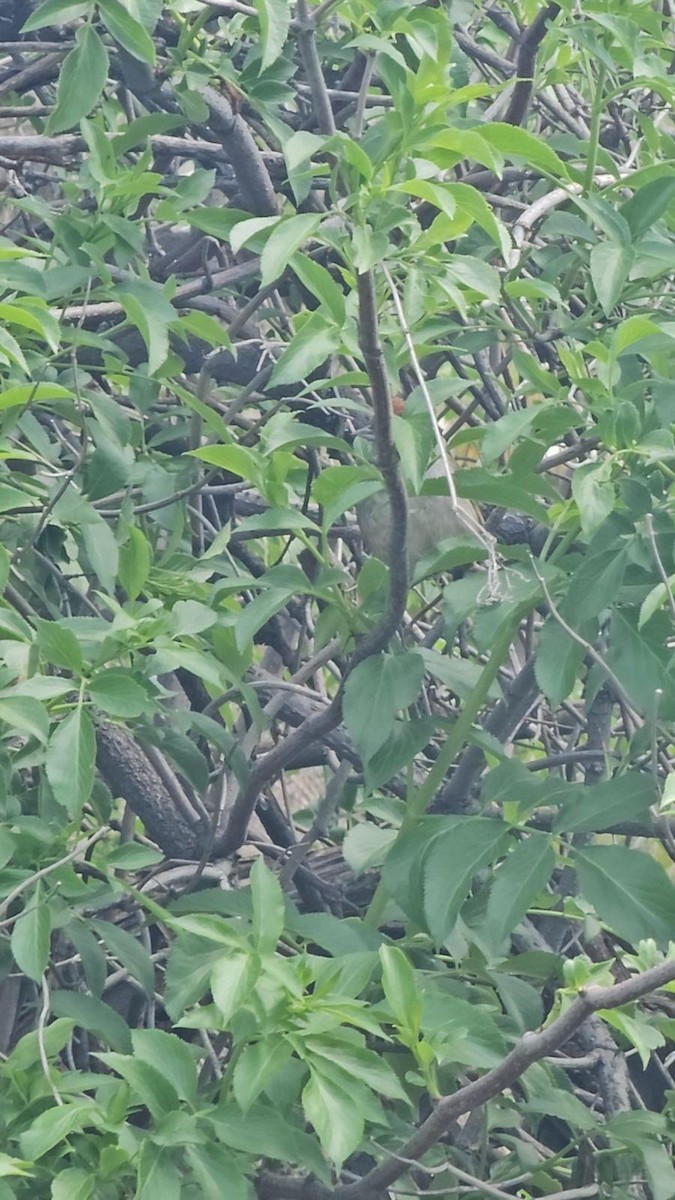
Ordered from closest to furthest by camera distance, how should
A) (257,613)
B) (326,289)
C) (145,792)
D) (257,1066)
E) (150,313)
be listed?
(257,1066)
(326,289)
(257,613)
(150,313)
(145,792)

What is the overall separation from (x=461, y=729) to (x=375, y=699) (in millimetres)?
93

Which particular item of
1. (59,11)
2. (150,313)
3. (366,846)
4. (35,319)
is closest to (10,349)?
(35,319)

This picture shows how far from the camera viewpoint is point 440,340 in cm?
142

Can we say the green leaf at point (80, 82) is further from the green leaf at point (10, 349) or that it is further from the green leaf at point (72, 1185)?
the green leaf at point (72, 1185)

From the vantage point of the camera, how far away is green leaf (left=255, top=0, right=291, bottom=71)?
3.89 feet

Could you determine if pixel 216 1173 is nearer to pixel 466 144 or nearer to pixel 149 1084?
pixel 149 1084

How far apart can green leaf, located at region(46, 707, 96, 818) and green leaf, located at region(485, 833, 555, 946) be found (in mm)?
313

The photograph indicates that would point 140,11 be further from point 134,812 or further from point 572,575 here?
point 134,812

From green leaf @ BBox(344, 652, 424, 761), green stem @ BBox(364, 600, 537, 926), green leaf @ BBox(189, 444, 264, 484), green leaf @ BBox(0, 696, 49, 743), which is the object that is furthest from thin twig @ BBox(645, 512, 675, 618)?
green leaf @ BBox(0, 696, 49, 743)

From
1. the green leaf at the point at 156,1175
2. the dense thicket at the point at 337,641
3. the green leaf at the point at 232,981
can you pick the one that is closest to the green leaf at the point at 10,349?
the dense thicket at the point at 337,641

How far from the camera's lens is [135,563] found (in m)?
1.20

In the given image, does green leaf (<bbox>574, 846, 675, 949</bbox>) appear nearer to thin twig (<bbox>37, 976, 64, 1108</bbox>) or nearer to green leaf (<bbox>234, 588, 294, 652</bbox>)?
green leaf (<bbox>234, 588, 294, 652</bbox>)

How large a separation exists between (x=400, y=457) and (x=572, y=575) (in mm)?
167

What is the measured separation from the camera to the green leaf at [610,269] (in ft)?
3.74
